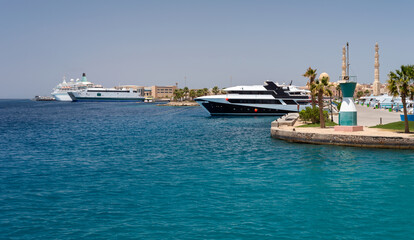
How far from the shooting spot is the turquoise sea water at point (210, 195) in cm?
1274

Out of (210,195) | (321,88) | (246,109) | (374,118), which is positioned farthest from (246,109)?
(210,195)

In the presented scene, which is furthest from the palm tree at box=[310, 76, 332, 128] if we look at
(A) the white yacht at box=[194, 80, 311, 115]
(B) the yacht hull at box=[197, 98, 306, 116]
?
(B) the yacht hull at box=[197, 98, 306, 116]

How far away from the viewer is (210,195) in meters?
16.8

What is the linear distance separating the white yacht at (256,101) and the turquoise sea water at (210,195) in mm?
43272

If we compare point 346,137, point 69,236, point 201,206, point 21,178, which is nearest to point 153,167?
point 21,178

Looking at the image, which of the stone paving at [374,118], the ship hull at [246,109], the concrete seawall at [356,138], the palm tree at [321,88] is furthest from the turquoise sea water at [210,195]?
the ship hull at [246,109]

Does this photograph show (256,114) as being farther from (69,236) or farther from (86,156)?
(69,236)

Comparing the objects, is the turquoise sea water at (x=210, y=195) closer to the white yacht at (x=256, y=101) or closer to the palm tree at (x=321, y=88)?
the palm tree at (x=321, y=88)

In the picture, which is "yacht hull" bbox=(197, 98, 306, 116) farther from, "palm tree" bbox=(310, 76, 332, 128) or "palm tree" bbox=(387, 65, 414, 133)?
"palm tree" bbox=(387, 65, 414, 133)

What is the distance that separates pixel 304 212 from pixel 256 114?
6045 centimetres

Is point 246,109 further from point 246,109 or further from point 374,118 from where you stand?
point 374,118

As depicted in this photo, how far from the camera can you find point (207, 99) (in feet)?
244

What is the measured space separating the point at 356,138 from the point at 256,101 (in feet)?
141

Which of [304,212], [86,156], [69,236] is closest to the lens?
[69,236]
